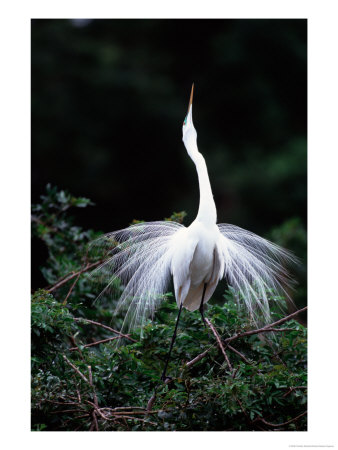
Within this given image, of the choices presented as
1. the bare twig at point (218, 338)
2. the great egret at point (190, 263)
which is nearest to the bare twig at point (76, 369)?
the great egret at point (190, 263)

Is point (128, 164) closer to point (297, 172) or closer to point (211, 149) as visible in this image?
point (211, 149)

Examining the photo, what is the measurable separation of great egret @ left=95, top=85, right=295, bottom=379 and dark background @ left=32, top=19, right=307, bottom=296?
4712 millimetres

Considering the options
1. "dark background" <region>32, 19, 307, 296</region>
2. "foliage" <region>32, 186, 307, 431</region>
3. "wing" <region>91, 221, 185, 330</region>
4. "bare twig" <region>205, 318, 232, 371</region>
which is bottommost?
"foliage" <region>32, 186, 307, 431</region>

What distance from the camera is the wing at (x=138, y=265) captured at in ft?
7.27

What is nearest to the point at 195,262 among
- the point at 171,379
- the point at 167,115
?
the point at 171,379

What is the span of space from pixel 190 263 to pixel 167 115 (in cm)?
607

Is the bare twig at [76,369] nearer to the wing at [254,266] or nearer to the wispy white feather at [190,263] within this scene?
the wispy white feather at [190,263]

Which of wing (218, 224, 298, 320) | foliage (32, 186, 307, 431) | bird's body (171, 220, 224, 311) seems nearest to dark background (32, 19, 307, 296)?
wing (218, 224, 298, 320)

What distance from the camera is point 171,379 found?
1896 mm

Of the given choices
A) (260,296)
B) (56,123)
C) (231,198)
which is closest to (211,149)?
→ (231,198)

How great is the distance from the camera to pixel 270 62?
814 cm

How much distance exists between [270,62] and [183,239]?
6.54m

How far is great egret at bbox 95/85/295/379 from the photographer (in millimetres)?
2105

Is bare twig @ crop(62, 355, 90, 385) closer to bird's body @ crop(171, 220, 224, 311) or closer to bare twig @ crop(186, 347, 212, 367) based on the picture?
bare twig @ crop(186, 347, 212, 367)
